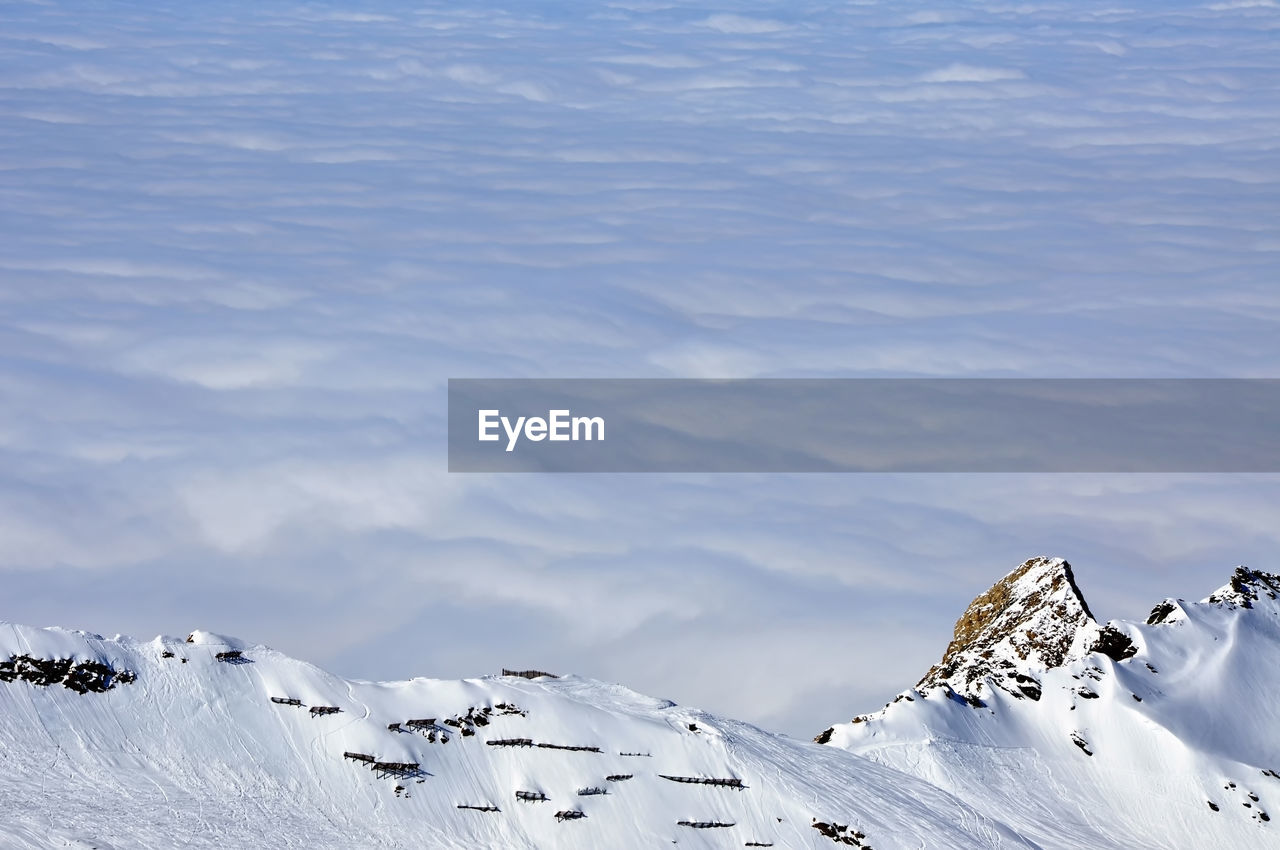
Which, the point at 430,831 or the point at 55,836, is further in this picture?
the point at 430,831

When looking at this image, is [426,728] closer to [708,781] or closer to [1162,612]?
[708,781]

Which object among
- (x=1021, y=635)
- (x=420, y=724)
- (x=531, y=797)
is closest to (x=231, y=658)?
(x=420, y=724)

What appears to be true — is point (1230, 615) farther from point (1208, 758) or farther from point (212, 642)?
point (212, 642)

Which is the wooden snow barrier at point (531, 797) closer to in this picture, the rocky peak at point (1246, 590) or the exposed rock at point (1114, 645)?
the exposed rock at point (1114, 645)

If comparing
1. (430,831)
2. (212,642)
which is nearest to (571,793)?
(430,831)

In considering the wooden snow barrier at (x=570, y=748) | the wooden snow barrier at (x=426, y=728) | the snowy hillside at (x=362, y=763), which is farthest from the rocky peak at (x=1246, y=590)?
the wooden snow barrier at (x=426, y=728)

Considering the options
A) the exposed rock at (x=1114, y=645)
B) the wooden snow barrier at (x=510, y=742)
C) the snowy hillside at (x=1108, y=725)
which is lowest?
the snowy hillside at (x=1108, y=725)

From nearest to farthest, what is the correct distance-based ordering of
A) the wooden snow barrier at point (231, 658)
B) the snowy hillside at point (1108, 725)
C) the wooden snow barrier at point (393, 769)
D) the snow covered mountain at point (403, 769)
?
the snow covered mountain at point (403, 769), the wooden snow barrier at point (393, 769), the wooden snow barrier at point (231, 658), the snowy hillside at point (1108, 725)
